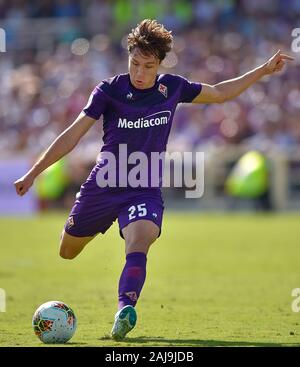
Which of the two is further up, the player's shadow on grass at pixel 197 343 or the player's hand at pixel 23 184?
the player's hand at pixel 23 184

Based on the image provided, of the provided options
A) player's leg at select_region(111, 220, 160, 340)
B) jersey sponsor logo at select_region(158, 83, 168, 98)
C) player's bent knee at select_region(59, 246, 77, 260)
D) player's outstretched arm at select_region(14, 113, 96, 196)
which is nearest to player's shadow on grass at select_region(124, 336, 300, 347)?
player's leg at select_region(111, 220, 160, 340)

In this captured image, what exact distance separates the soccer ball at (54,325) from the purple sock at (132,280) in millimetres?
442

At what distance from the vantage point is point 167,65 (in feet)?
81.8

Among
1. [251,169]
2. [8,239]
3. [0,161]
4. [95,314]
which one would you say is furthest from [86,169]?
[95,314]

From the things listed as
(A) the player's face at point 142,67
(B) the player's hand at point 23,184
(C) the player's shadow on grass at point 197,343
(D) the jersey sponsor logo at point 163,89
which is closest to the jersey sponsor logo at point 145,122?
(D) the jersey sponsor logo at point 163,89

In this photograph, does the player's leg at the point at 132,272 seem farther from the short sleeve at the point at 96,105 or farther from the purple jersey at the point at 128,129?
the short sleeve at the point at 96,105

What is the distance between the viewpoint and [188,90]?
864 centimetres

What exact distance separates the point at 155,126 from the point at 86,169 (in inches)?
659

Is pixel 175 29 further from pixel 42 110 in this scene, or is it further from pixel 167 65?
pixel 42 110

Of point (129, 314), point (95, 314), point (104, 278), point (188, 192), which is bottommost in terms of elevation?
point (129, 314)

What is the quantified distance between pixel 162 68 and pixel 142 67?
17.2 metres

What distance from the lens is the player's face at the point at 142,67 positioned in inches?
320

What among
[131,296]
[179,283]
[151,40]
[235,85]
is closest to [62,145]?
[151,40]

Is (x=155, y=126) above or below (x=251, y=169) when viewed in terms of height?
below
